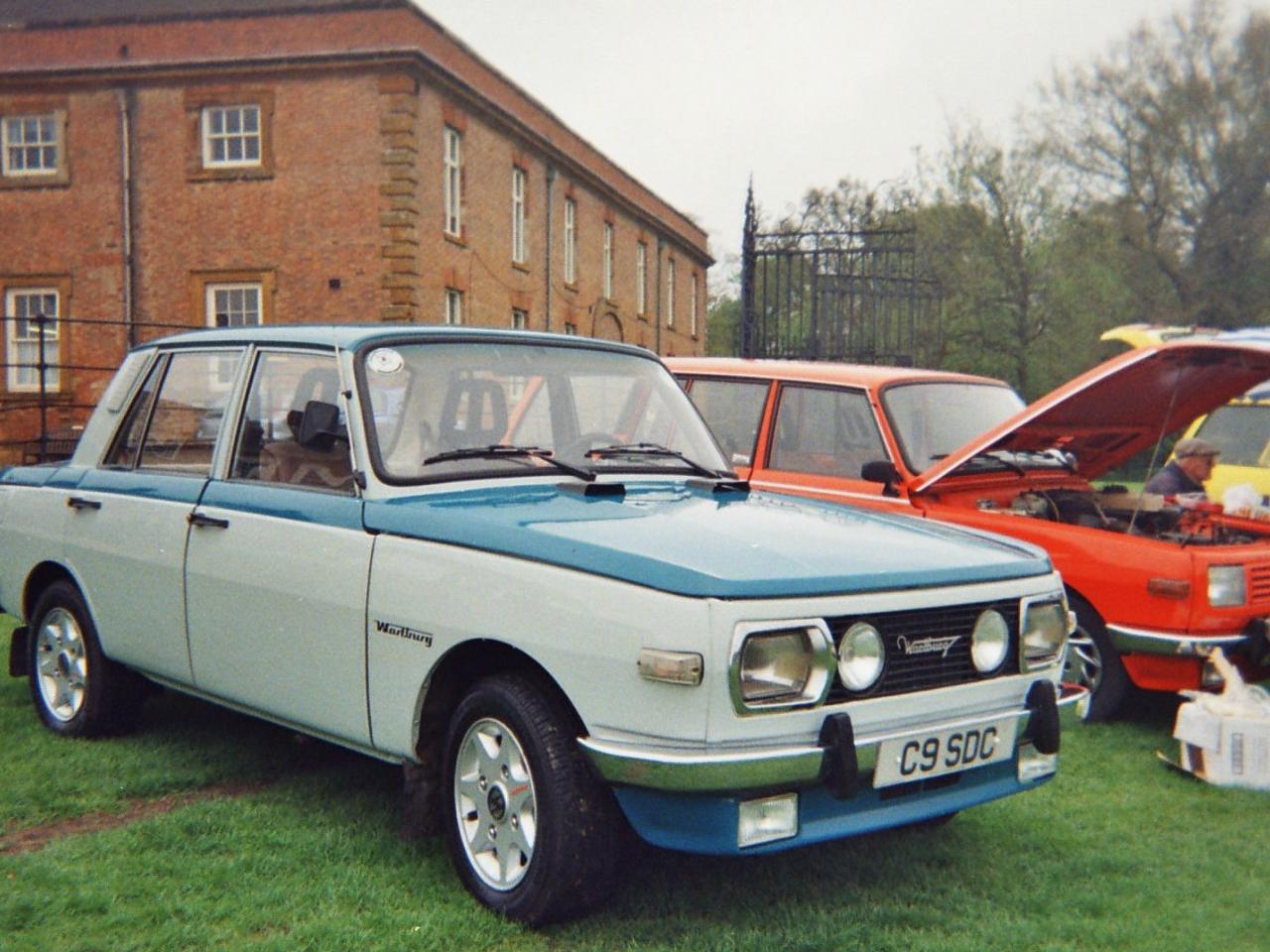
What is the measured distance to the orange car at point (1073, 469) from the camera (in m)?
6.14

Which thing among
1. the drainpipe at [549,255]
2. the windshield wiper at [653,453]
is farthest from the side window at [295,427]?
the drainpipe at [549,255]

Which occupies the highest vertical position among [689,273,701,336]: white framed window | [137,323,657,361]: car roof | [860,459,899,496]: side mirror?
[689,273,701,336]: white framed window

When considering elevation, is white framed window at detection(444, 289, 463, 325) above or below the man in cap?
above

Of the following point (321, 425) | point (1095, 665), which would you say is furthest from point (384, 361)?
point (1095, 665)

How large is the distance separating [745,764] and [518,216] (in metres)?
26.9

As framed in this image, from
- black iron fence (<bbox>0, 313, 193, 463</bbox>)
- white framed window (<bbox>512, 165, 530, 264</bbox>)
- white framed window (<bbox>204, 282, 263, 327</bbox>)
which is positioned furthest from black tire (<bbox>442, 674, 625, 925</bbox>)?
white framed window (<bbox>512, 165, 530, 264</bbox>)

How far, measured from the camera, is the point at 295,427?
4973mm

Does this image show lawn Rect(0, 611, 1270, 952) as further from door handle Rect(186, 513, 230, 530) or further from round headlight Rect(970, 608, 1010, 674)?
door handle Rect(186, 513, 230, 530)

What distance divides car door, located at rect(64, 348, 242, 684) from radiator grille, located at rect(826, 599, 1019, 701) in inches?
114

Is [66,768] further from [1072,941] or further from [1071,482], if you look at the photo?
[1071,482]

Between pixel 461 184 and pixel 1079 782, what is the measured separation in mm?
21999

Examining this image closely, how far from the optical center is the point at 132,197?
78.4 ft

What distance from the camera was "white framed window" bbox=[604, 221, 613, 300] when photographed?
35500mm

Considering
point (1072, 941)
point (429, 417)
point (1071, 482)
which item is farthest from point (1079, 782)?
point (429, 417)
